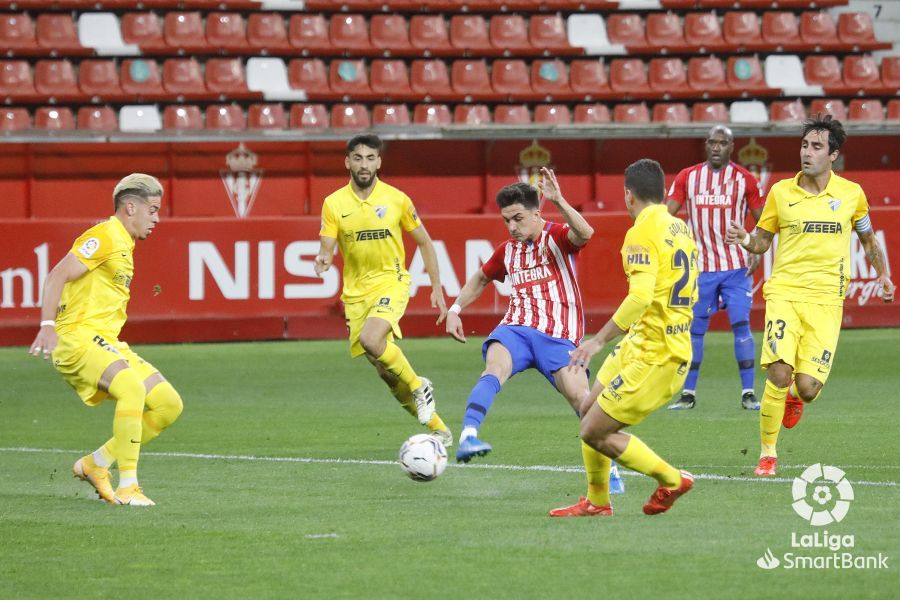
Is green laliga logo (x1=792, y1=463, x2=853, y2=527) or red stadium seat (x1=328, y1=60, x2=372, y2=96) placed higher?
red stadium seat (x1=328, y1=60, x2=372, y2=96)

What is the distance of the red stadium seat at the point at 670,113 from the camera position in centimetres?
2302

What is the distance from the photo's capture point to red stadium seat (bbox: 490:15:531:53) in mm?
23859

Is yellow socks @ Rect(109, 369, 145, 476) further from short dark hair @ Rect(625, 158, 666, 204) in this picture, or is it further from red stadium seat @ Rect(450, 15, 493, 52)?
red stadium seat @ Rect(450, 15, 493, 52)

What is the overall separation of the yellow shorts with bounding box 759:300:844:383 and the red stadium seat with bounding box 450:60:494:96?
14.4 meters

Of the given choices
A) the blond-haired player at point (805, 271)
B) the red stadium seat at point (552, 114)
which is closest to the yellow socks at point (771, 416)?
the blond-haired player at point (805, 271)

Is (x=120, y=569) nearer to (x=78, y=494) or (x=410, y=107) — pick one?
(x=78, y=494)

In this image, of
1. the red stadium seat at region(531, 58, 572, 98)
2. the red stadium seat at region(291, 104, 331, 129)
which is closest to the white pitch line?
the red stadium seat at region(291, 104, 331, 129)

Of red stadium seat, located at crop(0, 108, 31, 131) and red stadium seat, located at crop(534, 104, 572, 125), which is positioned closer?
red stadium seat, located at crop(0, 108, 31, 131)

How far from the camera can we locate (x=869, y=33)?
25281 mm

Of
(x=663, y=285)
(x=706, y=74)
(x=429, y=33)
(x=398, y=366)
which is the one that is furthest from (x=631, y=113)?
(x=663, y=285)

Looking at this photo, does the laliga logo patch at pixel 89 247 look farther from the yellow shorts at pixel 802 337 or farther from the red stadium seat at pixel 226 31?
the red stadium seat at pixel 226 31

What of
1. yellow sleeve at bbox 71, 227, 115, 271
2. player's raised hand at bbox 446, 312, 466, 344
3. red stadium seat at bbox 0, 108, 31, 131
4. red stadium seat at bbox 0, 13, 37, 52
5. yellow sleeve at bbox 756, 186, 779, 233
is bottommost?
player's raised hand at bbox 446, 312, 466, 344

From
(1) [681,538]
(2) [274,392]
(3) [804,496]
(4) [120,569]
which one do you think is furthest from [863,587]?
(2) [274,392]

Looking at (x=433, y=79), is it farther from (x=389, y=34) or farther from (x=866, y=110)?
(x=866, y=110)
